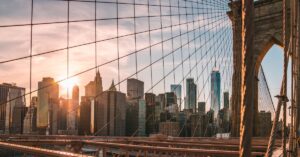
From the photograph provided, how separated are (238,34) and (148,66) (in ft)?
21.3

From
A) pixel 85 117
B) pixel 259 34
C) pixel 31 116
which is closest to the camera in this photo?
pixel 31 116

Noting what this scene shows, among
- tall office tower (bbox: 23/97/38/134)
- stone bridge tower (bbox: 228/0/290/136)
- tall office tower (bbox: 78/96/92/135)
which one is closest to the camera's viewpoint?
tall office tower (bbox: 23/97/38/134)

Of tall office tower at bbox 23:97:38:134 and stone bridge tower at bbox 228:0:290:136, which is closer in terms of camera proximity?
tall office tower at bbox 23:97:38:134

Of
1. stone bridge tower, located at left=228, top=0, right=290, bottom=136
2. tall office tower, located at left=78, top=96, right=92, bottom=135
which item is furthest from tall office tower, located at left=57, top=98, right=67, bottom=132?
stone bridge tower, located at left=228, top=0, right=290, bottom=136

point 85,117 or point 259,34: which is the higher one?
point 259,34

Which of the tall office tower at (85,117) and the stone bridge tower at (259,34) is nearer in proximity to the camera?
the stone bridge tower at (259,34)

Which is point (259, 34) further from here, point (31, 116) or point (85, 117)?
point (85, 117)

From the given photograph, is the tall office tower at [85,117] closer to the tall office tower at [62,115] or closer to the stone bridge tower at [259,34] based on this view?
the tall office tower at [62,115]

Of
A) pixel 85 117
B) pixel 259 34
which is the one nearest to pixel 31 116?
pixel 259 34

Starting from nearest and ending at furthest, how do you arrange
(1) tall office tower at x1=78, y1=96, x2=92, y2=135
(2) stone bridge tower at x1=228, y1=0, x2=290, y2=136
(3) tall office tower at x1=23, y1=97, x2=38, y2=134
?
1. (3) tall office tower at x1=23, y1=97, x2=38, y2=134
2. (2) stone bridge tower at x1=228, y1=0, x2=290, y2=136
3. (1) tall office tower at x1=78, y1=96, x2=92, y2=135

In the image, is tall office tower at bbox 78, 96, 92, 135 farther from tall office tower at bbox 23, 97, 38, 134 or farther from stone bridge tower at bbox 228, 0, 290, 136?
stone bridge tower at bbox 228, 0, 290, 136

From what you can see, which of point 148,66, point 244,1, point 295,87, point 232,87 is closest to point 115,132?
point 232,87

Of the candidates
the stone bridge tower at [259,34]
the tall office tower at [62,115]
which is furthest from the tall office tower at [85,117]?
the stone bridge tower at [259,34]

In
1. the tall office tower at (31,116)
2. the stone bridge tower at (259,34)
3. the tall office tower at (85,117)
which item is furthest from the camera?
the tall office tower at (85,117)
